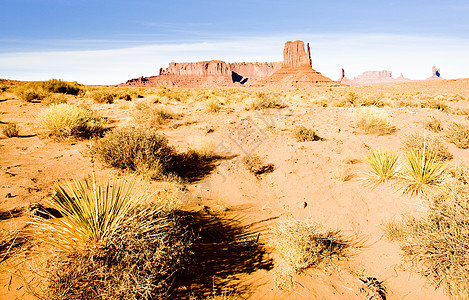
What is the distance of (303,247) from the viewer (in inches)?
130

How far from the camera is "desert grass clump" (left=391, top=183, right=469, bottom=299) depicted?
2668 mm

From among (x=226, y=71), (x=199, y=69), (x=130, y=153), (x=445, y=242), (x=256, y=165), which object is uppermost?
(x=199, y=69)

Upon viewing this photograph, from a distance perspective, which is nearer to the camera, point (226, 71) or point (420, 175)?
point (420, 175)

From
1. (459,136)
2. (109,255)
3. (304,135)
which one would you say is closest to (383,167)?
(304,135)

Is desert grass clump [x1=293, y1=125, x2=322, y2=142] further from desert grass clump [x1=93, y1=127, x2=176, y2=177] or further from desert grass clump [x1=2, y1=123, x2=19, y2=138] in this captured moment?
desert grass clump [x1=2, y1=123, x2=19, y2=138]

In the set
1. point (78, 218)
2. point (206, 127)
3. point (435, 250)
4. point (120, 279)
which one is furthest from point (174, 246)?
point (206, 127)

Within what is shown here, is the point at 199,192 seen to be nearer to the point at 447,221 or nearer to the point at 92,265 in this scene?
the point at 92,265

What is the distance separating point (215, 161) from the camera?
717 cm

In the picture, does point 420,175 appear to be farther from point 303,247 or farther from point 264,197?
point 264,197

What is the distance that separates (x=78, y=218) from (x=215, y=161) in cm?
486

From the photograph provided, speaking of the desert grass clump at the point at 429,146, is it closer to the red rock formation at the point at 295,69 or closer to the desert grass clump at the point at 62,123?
the desert grass clump at the point at 62,123

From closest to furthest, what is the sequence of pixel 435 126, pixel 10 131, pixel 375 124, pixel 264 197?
pixel 264 197
pixel 10 131
pixel 435 126
pixel 375 124

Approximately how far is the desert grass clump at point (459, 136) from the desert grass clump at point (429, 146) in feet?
4.14

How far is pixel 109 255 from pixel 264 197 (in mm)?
3937
